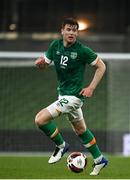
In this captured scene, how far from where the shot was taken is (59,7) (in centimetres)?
2045

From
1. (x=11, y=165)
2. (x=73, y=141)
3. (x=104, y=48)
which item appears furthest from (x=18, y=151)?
(x=104, y=48)

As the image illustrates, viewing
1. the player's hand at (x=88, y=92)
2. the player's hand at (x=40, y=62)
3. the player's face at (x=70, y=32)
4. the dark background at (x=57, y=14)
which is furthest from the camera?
the dark background at (x=57, y=14)

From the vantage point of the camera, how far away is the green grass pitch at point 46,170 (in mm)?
8656

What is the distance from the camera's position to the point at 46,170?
954cm

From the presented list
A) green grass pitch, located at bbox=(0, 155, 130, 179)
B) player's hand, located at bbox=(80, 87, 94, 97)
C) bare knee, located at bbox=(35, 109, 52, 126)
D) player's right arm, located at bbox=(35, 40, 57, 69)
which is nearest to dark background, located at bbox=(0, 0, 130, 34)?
green grass pitch, located at bbox=(0, 155, 130, 179)

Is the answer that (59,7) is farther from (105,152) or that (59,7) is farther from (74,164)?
(74,164)

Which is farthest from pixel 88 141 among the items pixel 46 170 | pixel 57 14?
pixel 57 14

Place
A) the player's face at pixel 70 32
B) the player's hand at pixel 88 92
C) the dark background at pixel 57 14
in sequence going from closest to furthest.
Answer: the player's hand at pixel 88 92 < the player's face at pixel 70 32 < the dark background at pixel 57 14

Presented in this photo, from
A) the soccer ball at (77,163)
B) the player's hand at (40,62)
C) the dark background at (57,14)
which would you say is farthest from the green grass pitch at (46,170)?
the dark background at (57,14)

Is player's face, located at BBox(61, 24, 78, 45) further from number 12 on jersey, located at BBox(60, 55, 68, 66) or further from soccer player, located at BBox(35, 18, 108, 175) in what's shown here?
number 12 on jersey, located at BBox(60, 55, 68, 66)

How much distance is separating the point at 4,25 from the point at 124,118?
668 centimetres

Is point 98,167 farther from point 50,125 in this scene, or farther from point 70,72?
point 70,72

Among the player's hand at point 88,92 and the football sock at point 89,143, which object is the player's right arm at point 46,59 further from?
the football sock at point 89,143

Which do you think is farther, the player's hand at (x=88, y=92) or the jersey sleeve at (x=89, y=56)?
the jersey sleeve at (x=89, y=56)
